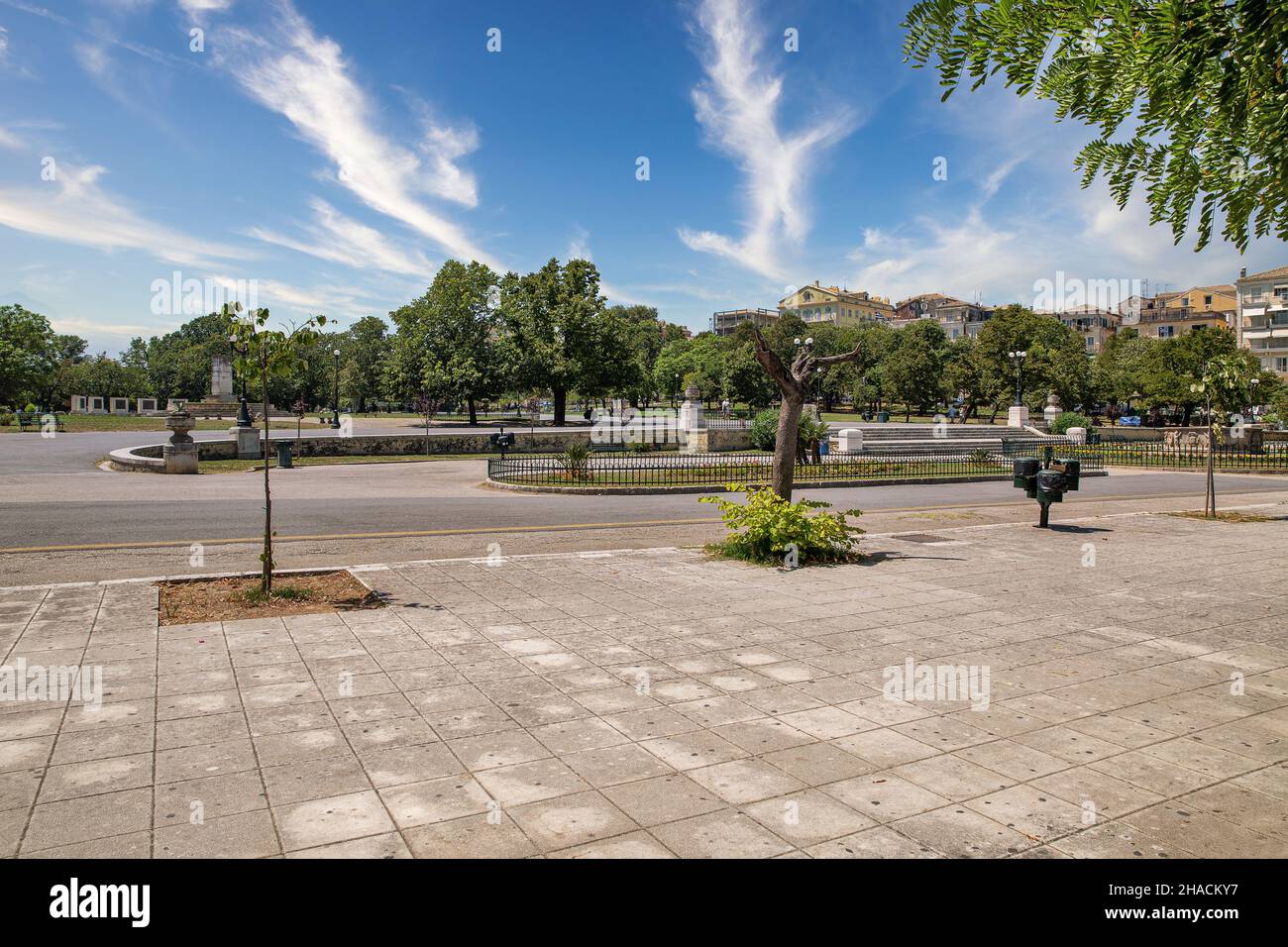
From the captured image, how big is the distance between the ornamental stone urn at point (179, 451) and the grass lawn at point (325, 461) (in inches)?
51.8

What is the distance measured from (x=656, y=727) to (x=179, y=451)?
24.4 metres

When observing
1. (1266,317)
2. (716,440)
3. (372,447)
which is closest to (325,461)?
(372,447)

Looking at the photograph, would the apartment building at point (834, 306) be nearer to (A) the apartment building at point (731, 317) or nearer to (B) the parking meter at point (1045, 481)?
(A) the apartment building at point (731, 317)

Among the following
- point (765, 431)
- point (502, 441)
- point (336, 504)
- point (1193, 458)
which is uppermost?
point (765, 431)

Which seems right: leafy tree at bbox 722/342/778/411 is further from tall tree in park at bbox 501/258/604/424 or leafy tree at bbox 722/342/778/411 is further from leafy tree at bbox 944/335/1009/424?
tall tree in park at bbox 501/258/604/424

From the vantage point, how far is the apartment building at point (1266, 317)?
89500 mm

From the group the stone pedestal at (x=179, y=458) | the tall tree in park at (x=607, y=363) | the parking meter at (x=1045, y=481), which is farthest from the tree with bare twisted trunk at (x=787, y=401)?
the tall tree in park at (x=607, y=363)

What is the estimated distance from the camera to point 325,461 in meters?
31.6

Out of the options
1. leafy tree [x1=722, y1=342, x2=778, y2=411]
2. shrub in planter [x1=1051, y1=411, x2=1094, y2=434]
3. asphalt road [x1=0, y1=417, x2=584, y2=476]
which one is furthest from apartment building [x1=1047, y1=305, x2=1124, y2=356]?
asphalt road [x1=0, y1=417, x2=584, y2=476]

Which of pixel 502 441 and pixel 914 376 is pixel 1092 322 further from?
pixel 502 441

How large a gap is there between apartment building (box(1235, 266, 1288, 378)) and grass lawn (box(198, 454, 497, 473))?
296 feet

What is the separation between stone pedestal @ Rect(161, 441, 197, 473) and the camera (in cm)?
2469
